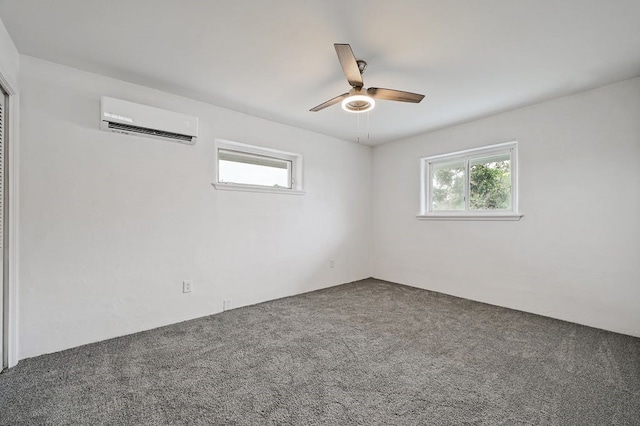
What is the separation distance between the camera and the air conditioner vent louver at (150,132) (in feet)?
7.91

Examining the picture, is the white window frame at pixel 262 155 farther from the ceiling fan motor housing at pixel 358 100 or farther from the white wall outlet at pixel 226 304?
the ceiling fan motor housing at pixel 358 100

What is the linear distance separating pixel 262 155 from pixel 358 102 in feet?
5.54

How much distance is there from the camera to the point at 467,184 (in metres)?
3.75

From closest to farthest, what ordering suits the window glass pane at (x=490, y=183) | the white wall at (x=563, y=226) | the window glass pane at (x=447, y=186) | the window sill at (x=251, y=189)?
the white wall at (x=563, y=226) → the window sill at (x=251, y=189) → the window glass pane at (x=490, y=183) → the window glass pane at (x=447, y=186)

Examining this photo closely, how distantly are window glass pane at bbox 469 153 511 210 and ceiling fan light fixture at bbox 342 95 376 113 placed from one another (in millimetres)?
2126

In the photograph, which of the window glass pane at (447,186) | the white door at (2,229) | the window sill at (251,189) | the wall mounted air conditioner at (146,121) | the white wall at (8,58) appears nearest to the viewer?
the white wall at (8,58)

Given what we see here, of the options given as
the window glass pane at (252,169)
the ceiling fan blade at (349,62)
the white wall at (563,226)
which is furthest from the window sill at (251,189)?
the white wall at (563,226)

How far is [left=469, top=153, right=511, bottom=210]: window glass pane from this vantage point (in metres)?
3.37

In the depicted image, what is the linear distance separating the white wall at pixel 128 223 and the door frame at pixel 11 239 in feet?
0.24

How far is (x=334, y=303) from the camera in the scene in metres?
3.42

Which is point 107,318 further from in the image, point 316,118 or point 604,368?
point 604,368

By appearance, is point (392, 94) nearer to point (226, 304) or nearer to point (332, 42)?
point (332, 42)

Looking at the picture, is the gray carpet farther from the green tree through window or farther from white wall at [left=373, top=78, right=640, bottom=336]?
the green tree through window

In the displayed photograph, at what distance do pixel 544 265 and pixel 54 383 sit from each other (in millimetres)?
4264
